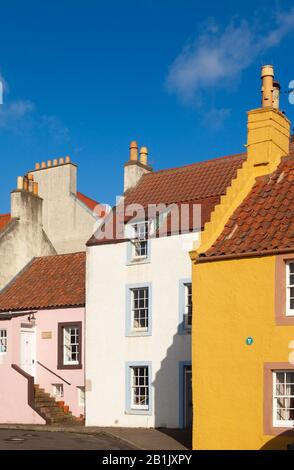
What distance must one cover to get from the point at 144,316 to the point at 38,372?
6.28 m

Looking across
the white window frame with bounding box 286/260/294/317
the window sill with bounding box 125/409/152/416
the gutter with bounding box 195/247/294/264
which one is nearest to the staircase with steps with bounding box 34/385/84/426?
the window sill with bounding box 125/409/152/416

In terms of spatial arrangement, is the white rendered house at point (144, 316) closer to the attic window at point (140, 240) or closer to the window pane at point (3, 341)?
the attic window at point (140, 240)

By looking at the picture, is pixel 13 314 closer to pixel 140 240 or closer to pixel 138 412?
pixel 140 240

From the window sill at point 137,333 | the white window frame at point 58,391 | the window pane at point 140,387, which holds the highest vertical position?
the window sill at point 137,333

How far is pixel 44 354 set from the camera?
1284 inches

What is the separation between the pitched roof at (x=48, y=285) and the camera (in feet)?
107

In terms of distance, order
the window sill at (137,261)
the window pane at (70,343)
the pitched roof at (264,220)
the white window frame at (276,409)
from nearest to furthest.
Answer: the white window frame at (276,409)
the pitched roof at (264,220)
the window sill at (137,261)
the window pane at (70,343)

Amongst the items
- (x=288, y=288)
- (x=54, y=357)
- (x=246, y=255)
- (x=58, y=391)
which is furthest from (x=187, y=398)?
(x=288, y=288)

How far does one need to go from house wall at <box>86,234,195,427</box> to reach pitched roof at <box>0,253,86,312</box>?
1819 millimetres

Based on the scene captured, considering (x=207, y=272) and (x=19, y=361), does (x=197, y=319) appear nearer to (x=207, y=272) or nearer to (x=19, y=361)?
(x=207, y=272)

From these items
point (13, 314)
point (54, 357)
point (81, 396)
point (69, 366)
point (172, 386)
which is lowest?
point (81, 396)

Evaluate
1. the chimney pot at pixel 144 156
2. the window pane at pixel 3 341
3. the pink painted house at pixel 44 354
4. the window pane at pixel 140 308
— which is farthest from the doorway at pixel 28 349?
the chimney pot at pixel 144 156

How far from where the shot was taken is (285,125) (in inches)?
917

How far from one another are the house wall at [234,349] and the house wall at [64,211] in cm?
2192
